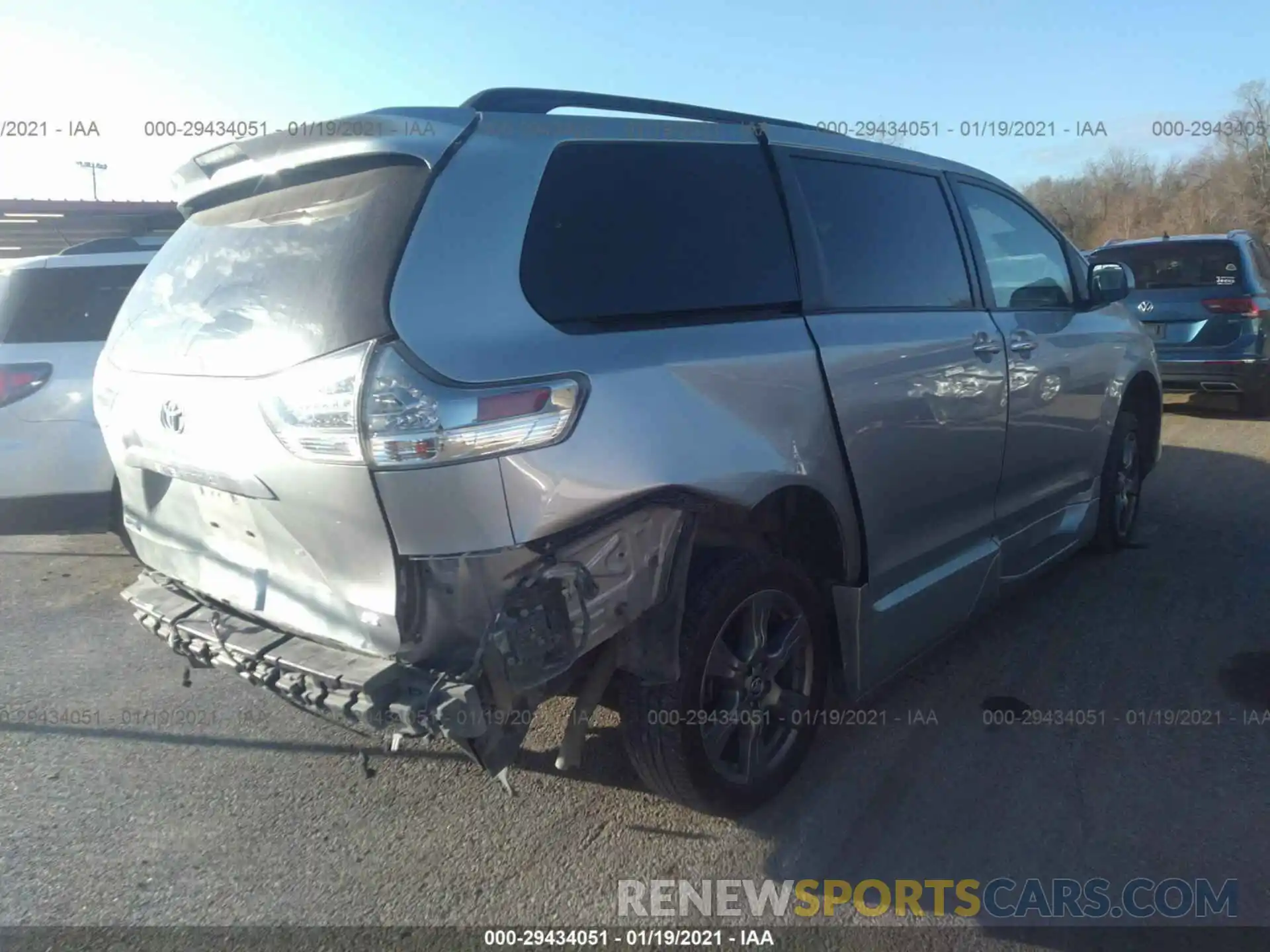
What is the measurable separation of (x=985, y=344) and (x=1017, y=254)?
0.93 metres

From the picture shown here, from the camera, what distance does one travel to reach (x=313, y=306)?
2.36 meters

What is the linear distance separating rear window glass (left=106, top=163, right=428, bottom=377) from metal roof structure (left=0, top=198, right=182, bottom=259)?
241 inches

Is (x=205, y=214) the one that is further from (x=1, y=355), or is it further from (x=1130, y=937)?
(x=1130, y=937)

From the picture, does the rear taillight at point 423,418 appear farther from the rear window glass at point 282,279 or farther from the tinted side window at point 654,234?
the tinted side window at point 654,234

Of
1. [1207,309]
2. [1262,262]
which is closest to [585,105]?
[1207,309]

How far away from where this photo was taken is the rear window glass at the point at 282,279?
2.30m

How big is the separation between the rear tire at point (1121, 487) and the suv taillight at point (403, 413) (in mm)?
3791

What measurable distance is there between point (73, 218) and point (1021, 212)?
8.08 meters

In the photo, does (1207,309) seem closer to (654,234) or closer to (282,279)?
(654,234)

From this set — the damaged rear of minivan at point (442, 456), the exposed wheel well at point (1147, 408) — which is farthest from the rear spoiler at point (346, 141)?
the exposed wheel well at point (1147, 408)

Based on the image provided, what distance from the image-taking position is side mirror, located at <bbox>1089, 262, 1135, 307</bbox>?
4.81m

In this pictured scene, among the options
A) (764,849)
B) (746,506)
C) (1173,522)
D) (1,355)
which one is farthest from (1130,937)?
(1,355)

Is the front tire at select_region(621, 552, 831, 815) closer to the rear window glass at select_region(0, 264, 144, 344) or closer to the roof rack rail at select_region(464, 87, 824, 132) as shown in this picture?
the roof rack rail at select_region(464, 87, 824, 132)

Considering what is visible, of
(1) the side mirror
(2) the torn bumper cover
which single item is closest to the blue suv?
(1) the side mirror
